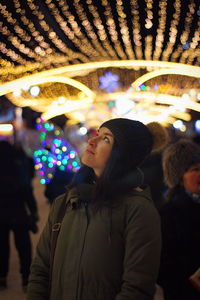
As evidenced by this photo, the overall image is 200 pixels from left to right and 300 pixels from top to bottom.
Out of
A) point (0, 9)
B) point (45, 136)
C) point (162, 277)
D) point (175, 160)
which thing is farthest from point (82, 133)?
point (162, 277)

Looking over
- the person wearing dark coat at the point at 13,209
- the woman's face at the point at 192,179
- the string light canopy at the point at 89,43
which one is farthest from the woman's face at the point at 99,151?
the person wearing dark coat at the point at 13,209

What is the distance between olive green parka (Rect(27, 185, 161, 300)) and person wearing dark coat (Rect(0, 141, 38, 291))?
9.65ft

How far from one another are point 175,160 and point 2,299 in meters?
2.87

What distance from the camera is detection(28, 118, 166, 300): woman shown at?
191cm

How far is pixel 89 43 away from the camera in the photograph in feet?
22.1

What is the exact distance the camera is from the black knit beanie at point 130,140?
2111 mm

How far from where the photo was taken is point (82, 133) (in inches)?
249

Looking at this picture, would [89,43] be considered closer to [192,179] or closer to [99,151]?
[192,179]

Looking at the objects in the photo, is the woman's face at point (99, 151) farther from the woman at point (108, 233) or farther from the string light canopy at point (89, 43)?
the string light canopy at point (89, 43)

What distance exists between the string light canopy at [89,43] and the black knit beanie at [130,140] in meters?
2.24

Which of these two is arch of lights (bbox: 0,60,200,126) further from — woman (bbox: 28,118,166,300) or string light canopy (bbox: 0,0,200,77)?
woman (bbox: 28,118,166,300)

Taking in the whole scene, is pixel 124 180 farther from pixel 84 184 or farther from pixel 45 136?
pixel 45 136

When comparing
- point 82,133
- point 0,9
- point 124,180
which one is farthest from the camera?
point 82,133

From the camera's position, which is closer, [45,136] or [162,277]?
[162,277]
